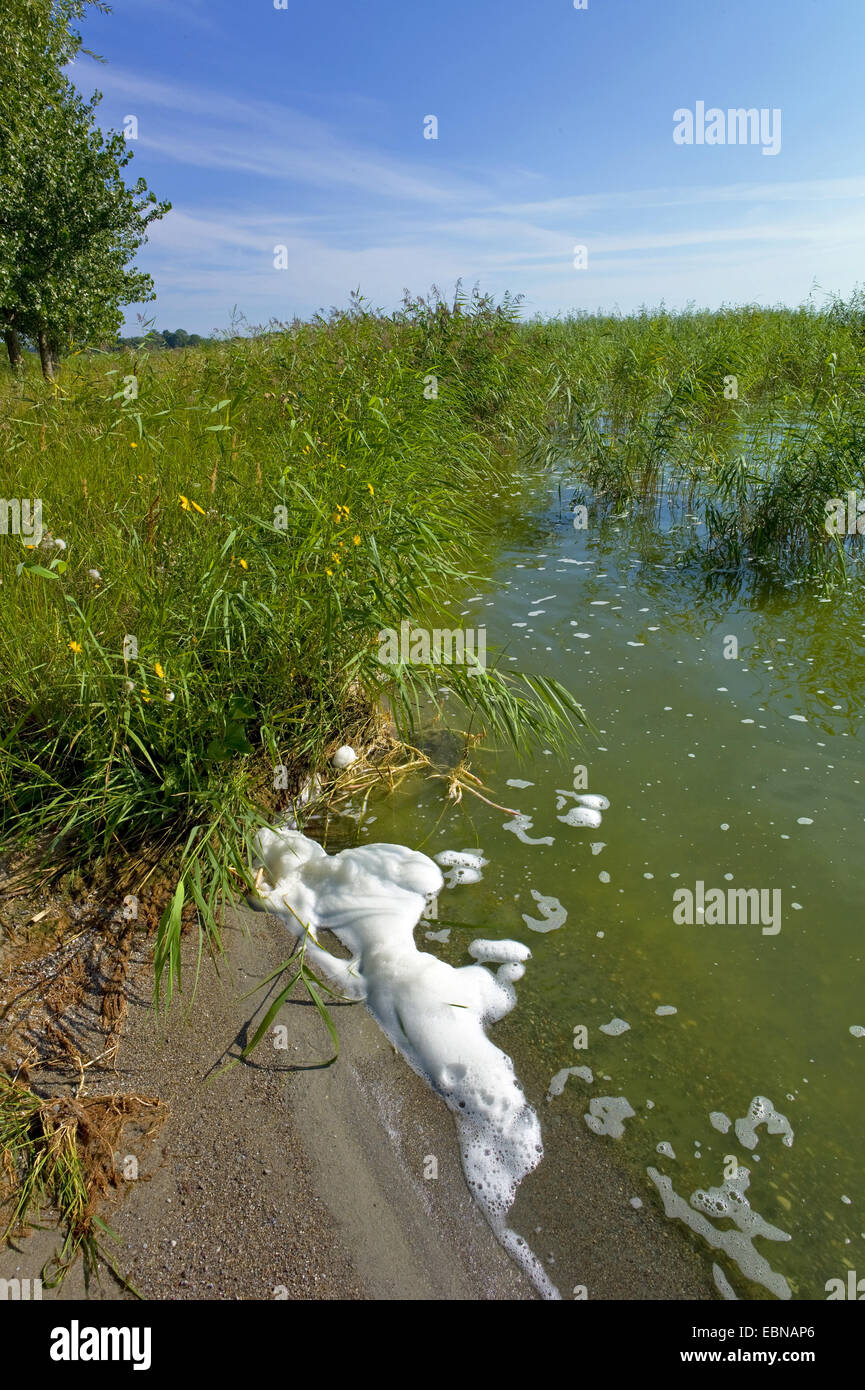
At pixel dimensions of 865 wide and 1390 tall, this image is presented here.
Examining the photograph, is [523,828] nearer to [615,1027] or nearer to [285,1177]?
[615,1027]

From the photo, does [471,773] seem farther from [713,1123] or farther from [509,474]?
[509,474]

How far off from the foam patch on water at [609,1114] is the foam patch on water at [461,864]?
110 centimetres

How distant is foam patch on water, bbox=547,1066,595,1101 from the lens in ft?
7.61

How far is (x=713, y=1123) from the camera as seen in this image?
225 centimetres

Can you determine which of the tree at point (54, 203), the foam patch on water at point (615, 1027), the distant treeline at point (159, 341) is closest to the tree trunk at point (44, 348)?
the tree at point (54, 203)

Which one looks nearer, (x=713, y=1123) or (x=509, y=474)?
(x=713, y=1123)

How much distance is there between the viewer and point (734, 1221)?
6.55 ft

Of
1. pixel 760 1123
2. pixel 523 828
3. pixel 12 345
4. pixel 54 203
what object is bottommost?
pixel 760 1123

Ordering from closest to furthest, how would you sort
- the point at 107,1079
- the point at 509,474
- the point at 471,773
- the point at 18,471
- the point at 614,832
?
1. the point at 107,1079
2. the point at 614,832
3. the point at 471,773
4. the point at 18,471
5. the point at 509,474

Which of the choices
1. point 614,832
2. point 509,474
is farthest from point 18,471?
point 509,474

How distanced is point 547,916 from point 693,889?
66 centimetres

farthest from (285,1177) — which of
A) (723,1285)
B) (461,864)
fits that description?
(461,864)

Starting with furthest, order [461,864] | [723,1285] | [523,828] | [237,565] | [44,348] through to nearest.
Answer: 1. [44,348]
2. [237,565]
3. [523,828]
4. [461,864]
5. [723,1285]

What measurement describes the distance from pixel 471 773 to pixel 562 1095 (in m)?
1.87
